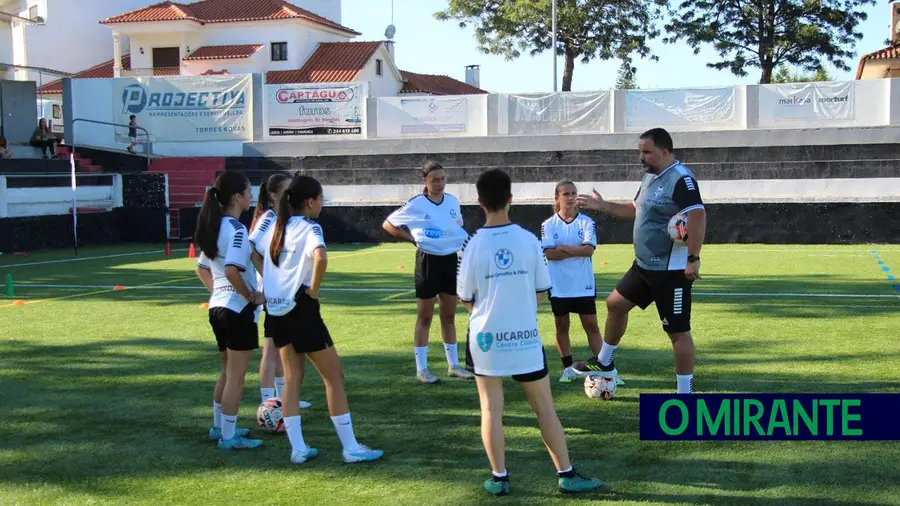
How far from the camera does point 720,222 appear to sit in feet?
77.4

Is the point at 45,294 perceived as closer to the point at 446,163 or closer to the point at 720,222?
the point at 720,222

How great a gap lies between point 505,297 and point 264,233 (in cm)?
200

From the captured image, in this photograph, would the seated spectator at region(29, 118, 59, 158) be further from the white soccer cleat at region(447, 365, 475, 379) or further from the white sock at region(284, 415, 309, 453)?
the white sock at region(284, 415, 309, 453)

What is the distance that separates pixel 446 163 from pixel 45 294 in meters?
18.0

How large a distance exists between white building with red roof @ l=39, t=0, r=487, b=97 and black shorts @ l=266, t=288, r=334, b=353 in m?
50.4

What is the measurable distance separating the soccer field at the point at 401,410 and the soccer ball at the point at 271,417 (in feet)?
0.25

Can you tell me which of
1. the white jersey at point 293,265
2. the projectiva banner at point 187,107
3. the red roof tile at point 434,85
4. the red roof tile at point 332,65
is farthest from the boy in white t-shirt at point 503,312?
the red roof tile at point 434,85

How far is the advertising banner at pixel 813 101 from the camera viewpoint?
98.4 ft

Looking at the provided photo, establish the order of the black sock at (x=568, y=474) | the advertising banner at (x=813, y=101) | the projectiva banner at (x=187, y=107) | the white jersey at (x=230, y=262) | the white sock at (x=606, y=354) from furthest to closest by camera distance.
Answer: the projectiva banner at (x=187, y=107), the advertising banner at (x=813, y=101), the white sock at (x=606, y=354), the white jersey at (x=230, y=262), the black sock at (x=568, y=474)

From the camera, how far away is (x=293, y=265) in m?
6.00

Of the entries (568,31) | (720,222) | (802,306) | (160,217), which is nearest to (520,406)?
(802,306)

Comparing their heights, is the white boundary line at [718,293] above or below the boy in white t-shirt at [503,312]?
below

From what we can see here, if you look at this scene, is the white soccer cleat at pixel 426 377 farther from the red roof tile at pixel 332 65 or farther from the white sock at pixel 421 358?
the red roof tile at pixel 332 65

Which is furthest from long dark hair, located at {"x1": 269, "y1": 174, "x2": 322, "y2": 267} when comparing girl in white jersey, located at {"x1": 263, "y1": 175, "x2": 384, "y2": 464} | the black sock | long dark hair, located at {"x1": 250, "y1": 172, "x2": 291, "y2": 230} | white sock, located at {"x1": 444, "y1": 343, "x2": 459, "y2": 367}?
white sock, located at {"x1": 444, "y1": 343, "x2": 459, "y2": 367}
